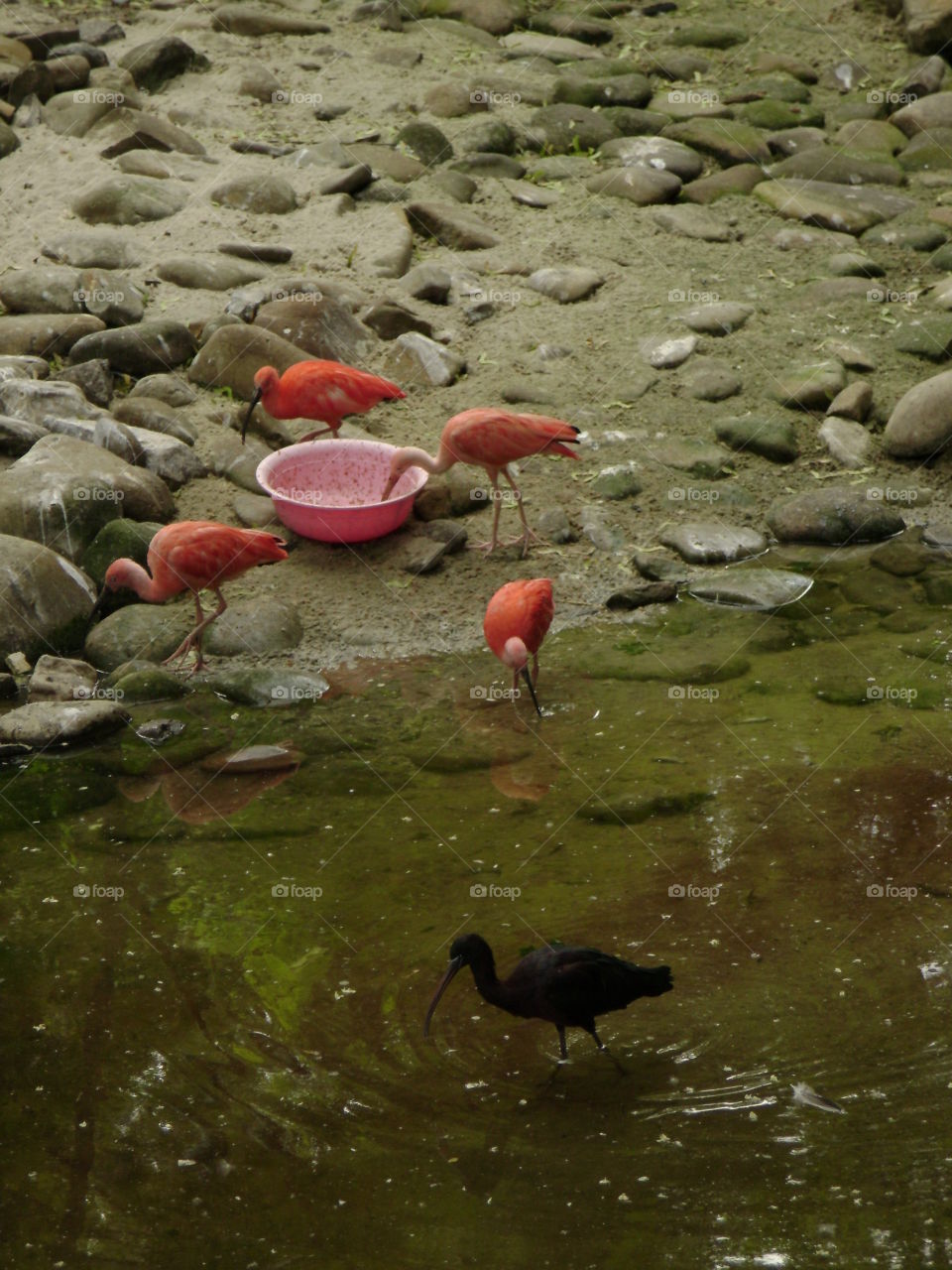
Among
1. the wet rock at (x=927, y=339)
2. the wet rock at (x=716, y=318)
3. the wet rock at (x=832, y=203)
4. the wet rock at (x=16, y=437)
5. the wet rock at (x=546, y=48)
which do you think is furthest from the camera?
the wet rock at (x=546, y=48)

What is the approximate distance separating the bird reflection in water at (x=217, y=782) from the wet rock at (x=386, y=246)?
4181mm

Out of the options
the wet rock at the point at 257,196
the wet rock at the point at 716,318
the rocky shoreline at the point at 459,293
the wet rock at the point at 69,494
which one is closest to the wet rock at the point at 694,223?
the rocky shoreline at the point at 459,293

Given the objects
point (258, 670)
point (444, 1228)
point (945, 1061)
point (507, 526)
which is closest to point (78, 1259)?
point (444, 1228)

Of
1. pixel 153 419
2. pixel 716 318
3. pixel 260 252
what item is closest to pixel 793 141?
pixel 716 318

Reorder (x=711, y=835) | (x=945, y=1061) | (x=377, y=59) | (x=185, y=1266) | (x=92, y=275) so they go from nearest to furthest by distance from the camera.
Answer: (x=185, y=1266), (x=945, y=1061), (x=711, y=835), (x=92, y=275), (x=377, y=59)

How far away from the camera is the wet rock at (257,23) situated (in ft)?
36.7

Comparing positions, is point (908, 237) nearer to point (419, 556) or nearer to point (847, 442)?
point (847, 442)

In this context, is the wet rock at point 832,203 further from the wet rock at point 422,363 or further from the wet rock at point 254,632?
the wet rock at point 254,632

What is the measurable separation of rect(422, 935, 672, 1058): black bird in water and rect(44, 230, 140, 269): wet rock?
19.8ft

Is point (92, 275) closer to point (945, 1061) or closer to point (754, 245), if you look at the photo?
point (754, 245)

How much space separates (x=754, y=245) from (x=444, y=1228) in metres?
7.44

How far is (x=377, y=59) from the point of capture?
11.1m

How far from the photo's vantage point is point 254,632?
21.3ft

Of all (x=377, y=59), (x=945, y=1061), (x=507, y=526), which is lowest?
(x=507, y=526)
